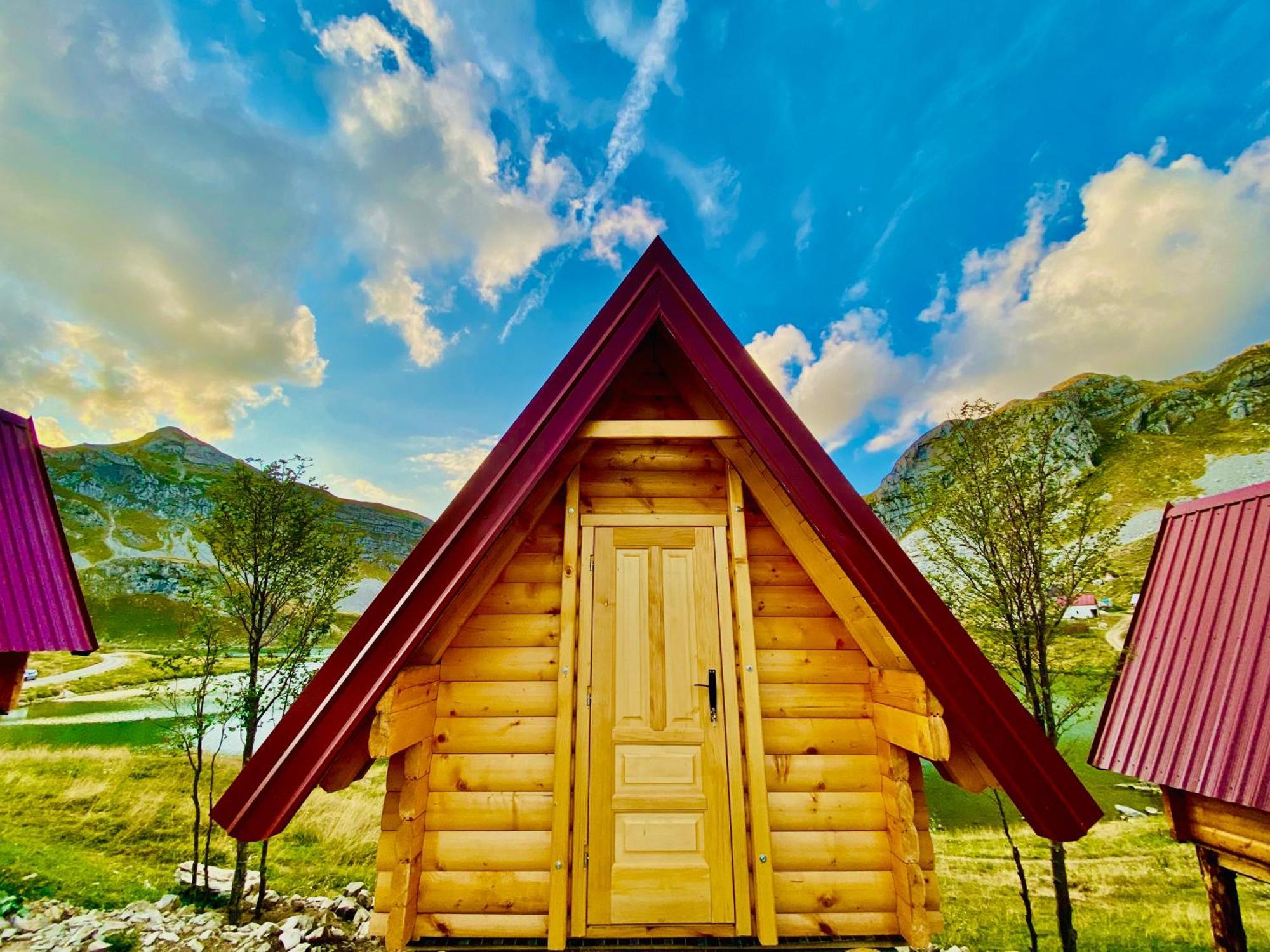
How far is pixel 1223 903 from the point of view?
3963mm

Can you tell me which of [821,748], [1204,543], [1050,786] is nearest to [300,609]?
[821,748]

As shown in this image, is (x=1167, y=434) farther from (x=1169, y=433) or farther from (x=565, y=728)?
(x=565, y=728)

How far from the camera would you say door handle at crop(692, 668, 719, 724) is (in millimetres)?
2840

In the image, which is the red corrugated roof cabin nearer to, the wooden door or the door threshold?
the door threshold

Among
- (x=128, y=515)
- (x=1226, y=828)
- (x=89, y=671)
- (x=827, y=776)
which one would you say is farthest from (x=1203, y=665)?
(x=128, y=515)

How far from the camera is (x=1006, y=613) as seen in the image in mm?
6734

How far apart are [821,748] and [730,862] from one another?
0.81 m

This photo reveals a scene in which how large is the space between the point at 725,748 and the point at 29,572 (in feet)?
20.8

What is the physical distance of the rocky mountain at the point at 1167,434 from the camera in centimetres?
4697

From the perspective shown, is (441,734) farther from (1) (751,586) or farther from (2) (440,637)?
(1) (751,586)

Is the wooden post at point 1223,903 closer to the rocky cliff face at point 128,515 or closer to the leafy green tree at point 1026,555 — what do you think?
the leafy green tree at point 1026,555

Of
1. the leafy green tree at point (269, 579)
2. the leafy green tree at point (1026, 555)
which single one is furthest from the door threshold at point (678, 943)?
the leafy green tree at point (269, 579)

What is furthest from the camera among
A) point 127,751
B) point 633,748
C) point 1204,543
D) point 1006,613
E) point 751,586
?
point 127,751

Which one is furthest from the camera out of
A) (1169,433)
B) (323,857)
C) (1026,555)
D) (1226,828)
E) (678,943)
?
(1169,433)
